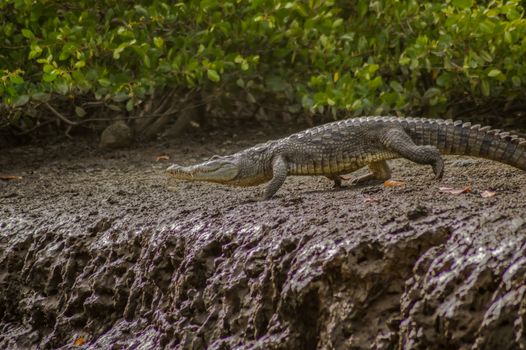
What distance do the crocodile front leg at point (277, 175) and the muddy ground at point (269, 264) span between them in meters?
0.16

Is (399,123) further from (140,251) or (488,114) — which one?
(488,114)

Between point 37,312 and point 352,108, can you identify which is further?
point 352,108

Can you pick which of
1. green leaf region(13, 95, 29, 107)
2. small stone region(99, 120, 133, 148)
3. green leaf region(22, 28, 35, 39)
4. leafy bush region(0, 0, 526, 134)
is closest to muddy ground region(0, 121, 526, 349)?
green leaf region(13, 95, 29, 107)

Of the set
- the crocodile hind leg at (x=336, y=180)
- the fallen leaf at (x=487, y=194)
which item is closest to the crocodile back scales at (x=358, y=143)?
the crocodile hind leg at (x=336, y=180)

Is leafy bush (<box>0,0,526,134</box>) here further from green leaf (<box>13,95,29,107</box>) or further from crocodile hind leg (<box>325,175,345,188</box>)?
crocodile hind leg (<box>325,175,345,188</box>)

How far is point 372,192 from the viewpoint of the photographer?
17.6ft

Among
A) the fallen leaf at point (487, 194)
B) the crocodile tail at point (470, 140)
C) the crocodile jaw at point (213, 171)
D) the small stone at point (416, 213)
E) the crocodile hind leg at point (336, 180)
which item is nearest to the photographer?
the small stone at point (416, 213)

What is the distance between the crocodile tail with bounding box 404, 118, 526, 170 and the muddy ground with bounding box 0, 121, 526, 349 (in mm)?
145

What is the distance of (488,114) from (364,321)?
18.5ft

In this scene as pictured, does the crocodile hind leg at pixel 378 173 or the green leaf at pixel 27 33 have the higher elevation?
the green leaf at pixel 27 33

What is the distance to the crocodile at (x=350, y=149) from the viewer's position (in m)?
5.84

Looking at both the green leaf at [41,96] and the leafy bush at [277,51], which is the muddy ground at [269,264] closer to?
the green leaf at [41,96]

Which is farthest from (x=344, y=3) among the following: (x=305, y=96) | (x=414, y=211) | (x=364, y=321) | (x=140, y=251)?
(x=364, y=321)

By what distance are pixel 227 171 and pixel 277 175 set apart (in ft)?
1.42
